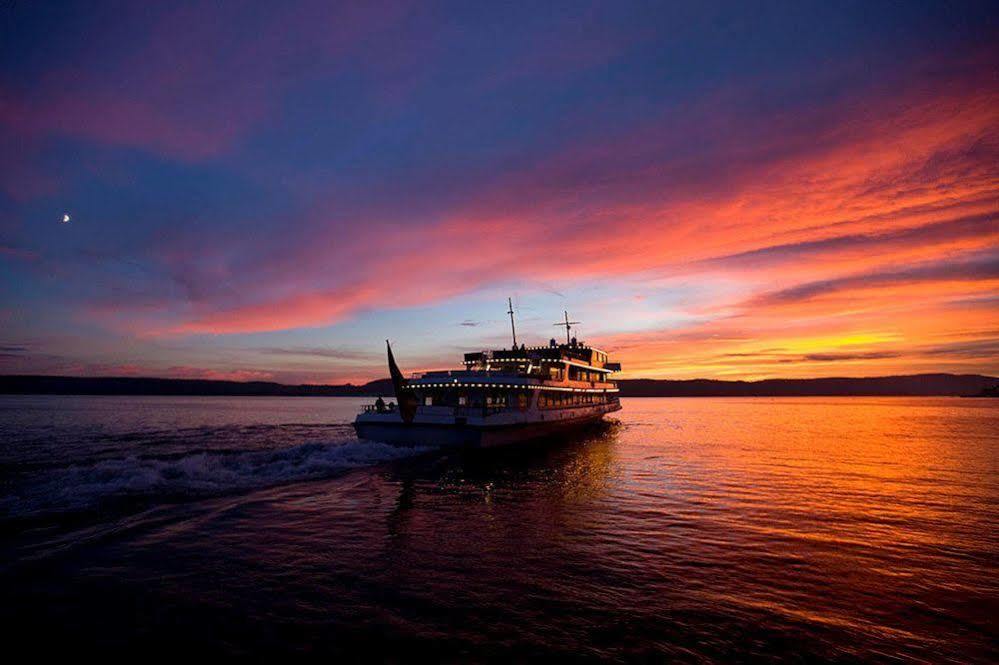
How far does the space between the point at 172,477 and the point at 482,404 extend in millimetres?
18372

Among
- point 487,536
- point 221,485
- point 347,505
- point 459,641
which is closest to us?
point 459,641

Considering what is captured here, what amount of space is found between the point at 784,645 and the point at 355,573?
8.18 metres

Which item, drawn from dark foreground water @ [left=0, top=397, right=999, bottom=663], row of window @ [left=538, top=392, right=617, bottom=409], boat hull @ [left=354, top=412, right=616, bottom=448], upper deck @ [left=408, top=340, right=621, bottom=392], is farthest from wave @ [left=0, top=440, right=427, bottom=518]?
row of window @ [left=538, top=392, right=617, bottom=409]

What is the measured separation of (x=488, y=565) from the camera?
11.0 meters

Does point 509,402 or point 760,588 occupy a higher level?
point 509,402

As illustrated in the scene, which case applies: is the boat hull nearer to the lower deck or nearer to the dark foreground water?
the lower deck

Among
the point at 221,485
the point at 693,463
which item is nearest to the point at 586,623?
the point at 221,485

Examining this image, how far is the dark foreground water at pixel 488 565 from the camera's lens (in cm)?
766

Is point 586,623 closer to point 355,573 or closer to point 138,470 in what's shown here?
point 355,573

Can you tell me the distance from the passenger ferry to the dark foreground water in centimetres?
569

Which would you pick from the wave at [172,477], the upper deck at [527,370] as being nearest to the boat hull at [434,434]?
the wave at [172,477]

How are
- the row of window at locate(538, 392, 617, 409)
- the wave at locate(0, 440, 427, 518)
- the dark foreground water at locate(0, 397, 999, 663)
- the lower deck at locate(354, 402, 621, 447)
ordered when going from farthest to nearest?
1. the row of window at locate(538, 392, 617, 409)
2. the lower deck at locate(354, 402, 621, 447)
3. the wave at locate(0, 440, 427, 518)
4. the dark foreground water at locate(0, 397, 999, 663)

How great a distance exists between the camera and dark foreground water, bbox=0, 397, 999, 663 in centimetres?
766

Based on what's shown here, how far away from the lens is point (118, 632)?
763 centimetres
